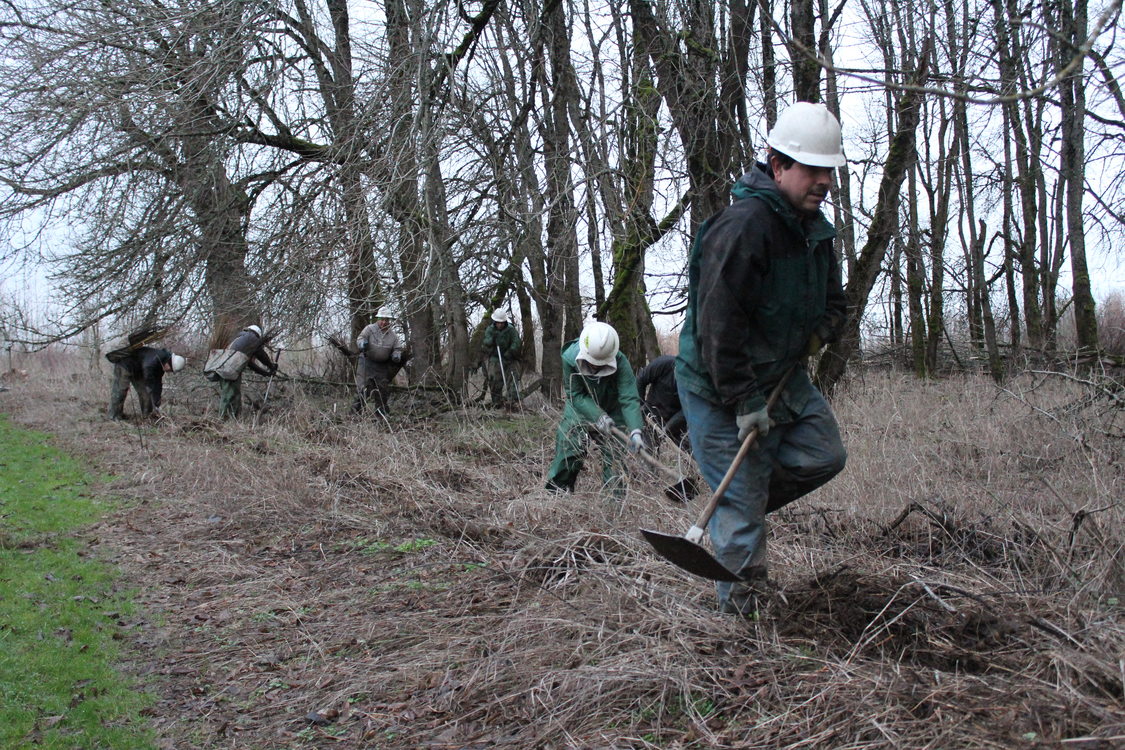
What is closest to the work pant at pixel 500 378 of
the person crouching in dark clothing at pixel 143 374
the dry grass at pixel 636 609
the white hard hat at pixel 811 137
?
the person crouching in dark clothing at pixel 143 374

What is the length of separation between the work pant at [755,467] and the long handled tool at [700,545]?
0.05m

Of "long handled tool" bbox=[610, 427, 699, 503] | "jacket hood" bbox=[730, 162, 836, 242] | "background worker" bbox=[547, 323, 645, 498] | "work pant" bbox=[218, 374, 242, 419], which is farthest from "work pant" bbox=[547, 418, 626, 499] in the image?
"work pant" bbox=[218, 374, 242, 419]

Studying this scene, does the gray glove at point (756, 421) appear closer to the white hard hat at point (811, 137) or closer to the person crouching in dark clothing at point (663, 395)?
the white hard hat at point (811, 137)

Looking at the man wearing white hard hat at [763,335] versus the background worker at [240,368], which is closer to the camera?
the man wearing white hard hat at [763,335]

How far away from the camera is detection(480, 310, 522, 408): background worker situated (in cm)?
1534

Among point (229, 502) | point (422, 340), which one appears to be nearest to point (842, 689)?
point (229, 502)

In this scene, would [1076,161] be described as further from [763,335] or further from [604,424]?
[763,335]

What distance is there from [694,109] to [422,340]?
6.86 meters

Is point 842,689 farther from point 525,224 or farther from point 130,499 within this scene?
point 130,499

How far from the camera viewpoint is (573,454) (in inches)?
262

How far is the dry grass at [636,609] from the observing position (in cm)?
282

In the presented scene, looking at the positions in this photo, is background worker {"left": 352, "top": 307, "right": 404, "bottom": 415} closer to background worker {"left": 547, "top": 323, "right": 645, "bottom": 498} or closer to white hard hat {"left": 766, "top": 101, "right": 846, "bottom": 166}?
background worker {"left": 547, "top": 323, "right": 645, "bottom": 498}

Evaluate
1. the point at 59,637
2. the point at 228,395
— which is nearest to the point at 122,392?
the point at 228,395

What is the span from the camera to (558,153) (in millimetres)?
8844
